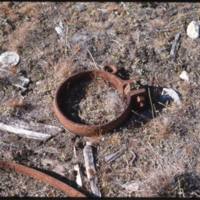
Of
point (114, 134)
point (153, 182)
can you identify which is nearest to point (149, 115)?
point (114, 134)

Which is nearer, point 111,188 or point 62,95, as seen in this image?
point 111,188

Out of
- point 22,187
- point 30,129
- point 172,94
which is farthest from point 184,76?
point 22,187

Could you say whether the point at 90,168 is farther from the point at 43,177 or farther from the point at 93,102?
the point at 93,102

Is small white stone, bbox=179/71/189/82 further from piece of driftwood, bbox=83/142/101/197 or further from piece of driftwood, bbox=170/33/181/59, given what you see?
piece of driftwood, bbox=83/142/101/197

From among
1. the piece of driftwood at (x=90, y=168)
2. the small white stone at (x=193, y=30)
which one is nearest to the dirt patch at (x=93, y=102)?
the piece of driftwood at (x=90, y=168)

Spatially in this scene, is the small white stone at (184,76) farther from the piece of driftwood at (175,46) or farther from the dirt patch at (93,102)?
the dirt patch at (93,102)

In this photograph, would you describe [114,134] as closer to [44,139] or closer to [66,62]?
[44,139]
